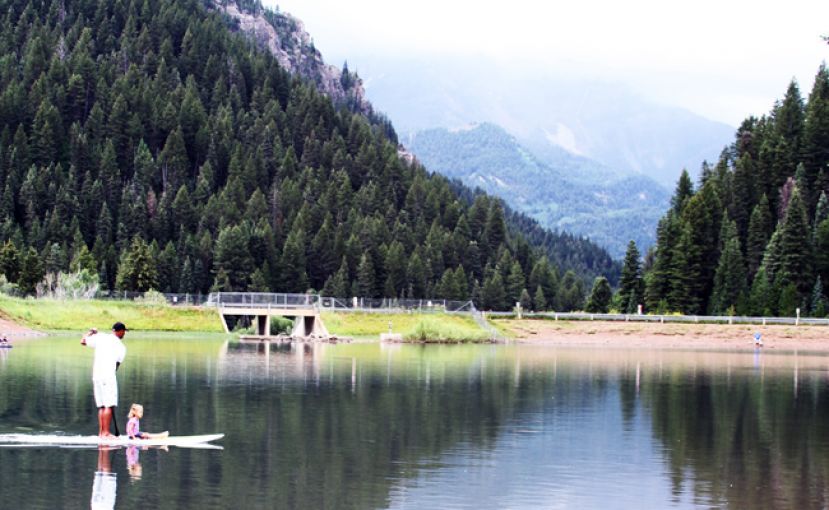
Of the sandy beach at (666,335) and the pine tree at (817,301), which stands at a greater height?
the pine tree at (817,301)

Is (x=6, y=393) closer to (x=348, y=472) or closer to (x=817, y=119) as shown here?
(x=348, y=472)

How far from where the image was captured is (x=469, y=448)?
3919 centimetres

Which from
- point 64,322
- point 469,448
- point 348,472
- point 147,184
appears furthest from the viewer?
point 147,184

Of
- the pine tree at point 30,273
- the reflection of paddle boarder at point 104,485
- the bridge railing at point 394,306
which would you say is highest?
the pine tree at point 30,273

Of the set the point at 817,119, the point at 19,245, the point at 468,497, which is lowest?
the point at 468,497

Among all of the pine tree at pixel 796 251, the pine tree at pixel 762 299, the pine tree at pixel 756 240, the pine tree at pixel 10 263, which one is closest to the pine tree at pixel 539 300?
the pine tree at pixel 756 240

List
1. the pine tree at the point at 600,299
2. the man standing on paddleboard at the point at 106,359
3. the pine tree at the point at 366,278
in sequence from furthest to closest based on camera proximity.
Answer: the pine tree at the point at 366,278
the pine tree at the point at 600,299
the man standing on paddleboard at the point at 106,359

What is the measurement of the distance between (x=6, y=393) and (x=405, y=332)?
67120 millimetres

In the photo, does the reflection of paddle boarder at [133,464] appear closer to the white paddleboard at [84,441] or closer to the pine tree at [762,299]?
the white paddleboard at [84,441]

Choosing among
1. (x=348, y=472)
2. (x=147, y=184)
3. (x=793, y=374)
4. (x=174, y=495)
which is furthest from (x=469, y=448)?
(x=147, y=184)

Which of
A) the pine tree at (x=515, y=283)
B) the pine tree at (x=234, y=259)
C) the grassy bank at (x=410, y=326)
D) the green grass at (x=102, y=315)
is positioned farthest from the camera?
the pine tree at (x=515, y=283)

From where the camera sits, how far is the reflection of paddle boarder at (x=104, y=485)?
28469mm

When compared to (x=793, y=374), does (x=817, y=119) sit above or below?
above

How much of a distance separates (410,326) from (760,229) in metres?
49.2
